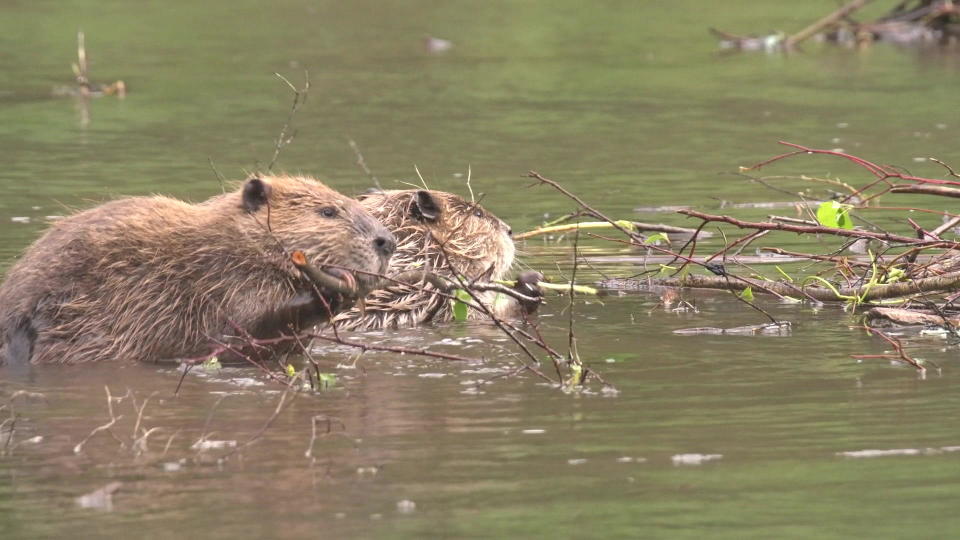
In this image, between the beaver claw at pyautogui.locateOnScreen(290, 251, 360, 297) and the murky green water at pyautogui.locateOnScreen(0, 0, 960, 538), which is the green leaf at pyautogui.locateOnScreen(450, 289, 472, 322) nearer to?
the murky green water at pyautogui.locateOnScreen(0, 0, 960, 538)

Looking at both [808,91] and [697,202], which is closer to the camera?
[697,202]

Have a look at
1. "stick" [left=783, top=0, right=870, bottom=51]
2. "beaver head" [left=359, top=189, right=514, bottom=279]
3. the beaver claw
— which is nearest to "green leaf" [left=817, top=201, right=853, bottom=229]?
the beaver claw

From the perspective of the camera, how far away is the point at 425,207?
7.85m

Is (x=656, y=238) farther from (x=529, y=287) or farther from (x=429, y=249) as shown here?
(x=429, y=249)

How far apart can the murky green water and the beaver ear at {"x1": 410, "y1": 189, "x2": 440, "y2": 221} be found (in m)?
0.58

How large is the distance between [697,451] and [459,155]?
7.39m

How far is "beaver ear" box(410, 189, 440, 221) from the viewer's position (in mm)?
7797

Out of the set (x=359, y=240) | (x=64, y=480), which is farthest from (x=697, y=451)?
(x=359, y=240)

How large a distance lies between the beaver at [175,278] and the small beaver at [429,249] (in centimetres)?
77

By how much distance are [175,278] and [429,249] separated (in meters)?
1.45

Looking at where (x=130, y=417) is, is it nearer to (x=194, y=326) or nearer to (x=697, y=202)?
(x=194, y=326)

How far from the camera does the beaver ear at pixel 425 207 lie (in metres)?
7.80

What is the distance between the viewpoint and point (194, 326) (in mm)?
6535

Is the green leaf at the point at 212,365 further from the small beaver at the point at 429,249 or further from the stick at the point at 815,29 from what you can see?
the stick at the point at 815,29
